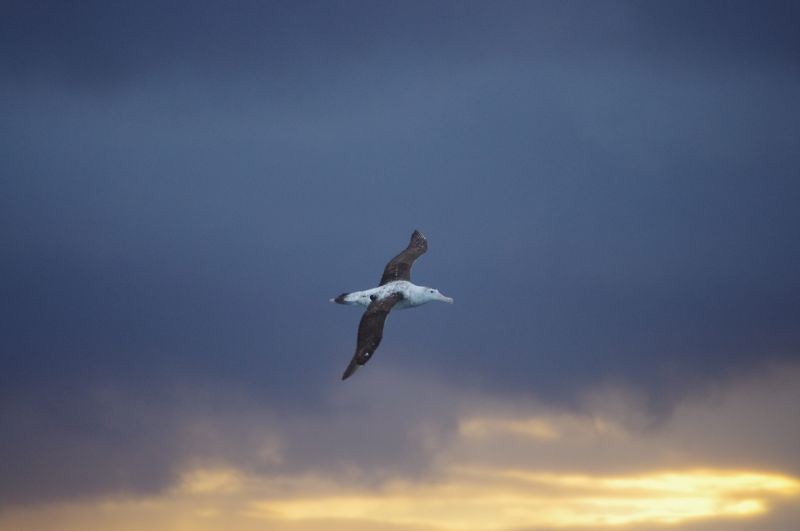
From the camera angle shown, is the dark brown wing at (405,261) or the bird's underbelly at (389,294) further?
the dark brown wing at (405,261)

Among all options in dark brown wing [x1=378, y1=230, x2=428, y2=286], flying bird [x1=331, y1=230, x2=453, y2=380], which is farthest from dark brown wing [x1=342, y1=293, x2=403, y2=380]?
dark brown wing [x1=378, y1=230, x2=428, y2=286]

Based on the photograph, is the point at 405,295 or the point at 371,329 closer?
the point at 371,329

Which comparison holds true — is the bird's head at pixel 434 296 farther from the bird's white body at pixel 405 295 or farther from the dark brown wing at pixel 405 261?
the dark brown wing at pixel 405 261

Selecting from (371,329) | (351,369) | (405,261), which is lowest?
(351,369)

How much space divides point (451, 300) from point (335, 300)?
8.81 m

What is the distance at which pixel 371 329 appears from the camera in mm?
80562

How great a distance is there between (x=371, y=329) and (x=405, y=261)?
16.2 meters

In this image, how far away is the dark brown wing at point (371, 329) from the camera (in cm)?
7656

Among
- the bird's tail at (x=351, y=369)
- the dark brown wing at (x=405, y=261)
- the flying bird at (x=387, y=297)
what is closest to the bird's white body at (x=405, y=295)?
the flying bird at (x=387, y=297)

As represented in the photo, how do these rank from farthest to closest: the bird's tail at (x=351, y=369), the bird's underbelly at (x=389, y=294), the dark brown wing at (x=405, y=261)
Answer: the dark brown wing at (x=405, y=261), the bird's underbelly at (x=389, y=294), the bird's tail at (x=351, y=369)

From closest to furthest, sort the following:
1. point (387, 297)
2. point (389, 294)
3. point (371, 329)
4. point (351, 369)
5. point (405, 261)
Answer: point (351, 369) < point (371, 329) < point (387, 297) < point (389, 294) < point (405, 261)

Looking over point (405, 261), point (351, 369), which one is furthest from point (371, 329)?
point (405, 261)

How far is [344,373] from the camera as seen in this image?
7538 cm

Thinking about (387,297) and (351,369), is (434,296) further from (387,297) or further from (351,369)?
(351,369)
